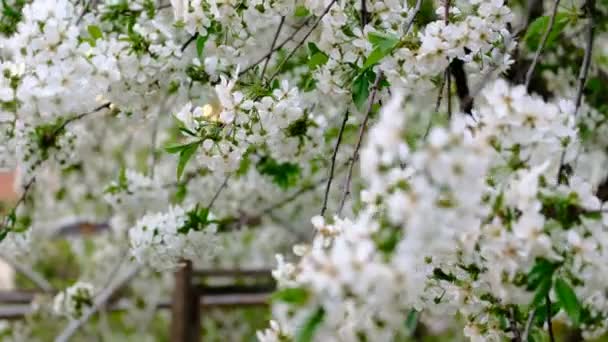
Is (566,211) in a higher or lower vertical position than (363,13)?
lower

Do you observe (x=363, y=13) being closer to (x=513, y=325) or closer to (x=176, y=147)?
(x=176, y=147)

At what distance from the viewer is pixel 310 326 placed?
123 cm

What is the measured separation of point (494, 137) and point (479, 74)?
2.40 ft

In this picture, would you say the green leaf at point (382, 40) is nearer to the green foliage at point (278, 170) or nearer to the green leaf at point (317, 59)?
the green leaf at point (317, 59)

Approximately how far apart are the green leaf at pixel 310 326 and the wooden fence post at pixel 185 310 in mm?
3220

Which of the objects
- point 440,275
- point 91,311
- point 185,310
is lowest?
point 440,275

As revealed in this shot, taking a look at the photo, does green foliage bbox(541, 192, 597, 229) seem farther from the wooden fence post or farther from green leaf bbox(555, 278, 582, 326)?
the wooden fence post

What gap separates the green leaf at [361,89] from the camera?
6.45 ft

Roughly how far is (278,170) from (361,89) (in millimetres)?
1091

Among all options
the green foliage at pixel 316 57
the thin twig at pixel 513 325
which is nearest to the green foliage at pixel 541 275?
the thin twig at pixel 513 325

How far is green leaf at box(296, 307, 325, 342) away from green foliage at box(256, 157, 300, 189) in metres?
1.77

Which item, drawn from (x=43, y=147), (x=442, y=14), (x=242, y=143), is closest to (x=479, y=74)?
(x=442, y=14)

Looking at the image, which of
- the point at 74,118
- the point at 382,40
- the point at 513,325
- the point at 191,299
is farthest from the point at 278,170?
the point at 191,299

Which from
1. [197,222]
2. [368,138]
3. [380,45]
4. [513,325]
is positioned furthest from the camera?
[197,222]
